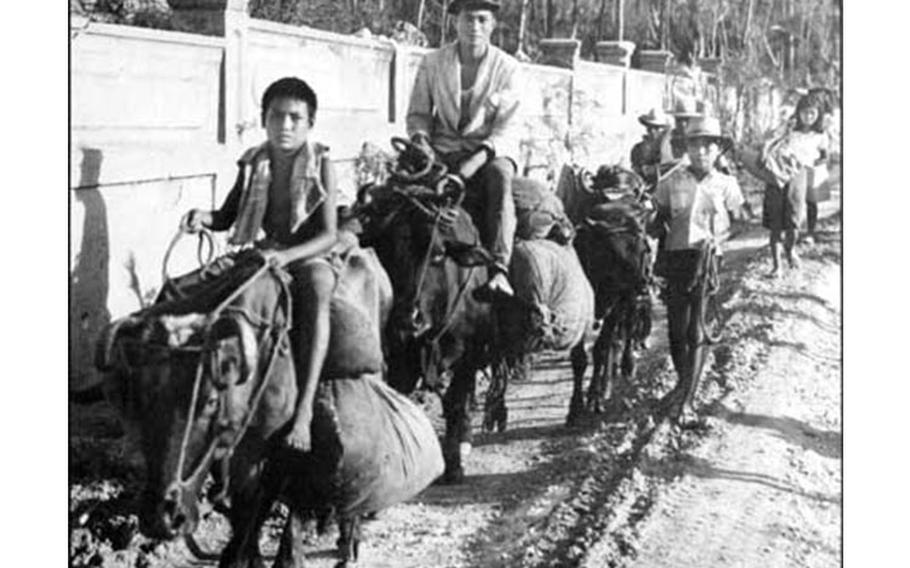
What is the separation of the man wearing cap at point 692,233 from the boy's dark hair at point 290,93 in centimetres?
96

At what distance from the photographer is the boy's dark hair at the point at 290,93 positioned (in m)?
3.03

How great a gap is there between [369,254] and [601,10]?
0.96 m

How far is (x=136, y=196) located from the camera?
9.92ft

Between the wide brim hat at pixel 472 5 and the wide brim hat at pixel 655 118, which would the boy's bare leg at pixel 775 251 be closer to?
the wide brim hat at pixel 655 118

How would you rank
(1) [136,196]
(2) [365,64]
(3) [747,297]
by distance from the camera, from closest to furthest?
1. (1) [136,196]
2. (2) [365,64]
3. (3) [747,297]

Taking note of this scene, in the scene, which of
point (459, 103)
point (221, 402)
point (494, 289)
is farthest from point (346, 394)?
point (459, 103)

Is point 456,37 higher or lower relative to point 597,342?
higher

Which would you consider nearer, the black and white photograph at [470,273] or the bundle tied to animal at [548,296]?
the black and white photograph at [470,273]

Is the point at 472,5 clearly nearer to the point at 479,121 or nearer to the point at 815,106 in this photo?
the point at 479,121

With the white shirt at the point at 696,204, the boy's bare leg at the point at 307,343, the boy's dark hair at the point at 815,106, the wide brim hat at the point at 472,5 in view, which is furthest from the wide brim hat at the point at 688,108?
the boy's bare leg at the point at 307,343

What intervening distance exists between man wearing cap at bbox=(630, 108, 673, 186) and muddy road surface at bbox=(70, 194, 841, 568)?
0.95 feet

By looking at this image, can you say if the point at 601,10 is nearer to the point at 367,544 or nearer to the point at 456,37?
the point at 456,37

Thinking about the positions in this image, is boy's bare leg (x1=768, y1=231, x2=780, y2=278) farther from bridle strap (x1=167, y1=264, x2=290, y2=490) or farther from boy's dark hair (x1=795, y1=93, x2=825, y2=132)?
bridle strap (x1=167, y1=264, x2=290, y2=490)
